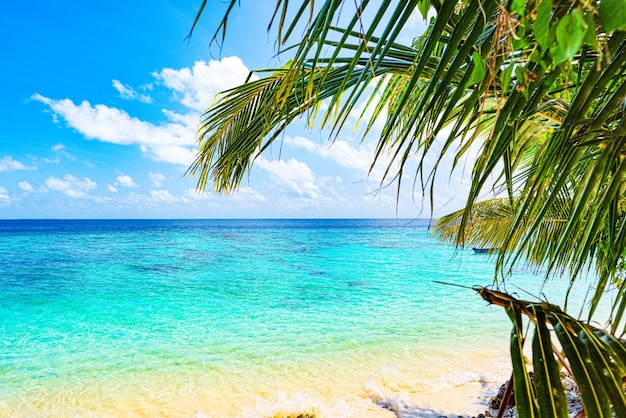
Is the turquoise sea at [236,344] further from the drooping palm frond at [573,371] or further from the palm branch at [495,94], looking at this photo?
the drooping palm frond at [573,371]

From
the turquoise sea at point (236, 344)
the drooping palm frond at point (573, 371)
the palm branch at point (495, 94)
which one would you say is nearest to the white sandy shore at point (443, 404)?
the turquoise sea at point (236, 344)

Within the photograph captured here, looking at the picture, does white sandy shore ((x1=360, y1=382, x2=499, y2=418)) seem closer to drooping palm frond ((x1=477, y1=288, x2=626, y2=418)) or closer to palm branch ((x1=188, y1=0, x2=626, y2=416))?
palm branch ((x1=188, y1=0, x2=626, y2=416))

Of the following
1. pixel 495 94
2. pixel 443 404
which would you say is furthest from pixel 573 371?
pixel 443 404

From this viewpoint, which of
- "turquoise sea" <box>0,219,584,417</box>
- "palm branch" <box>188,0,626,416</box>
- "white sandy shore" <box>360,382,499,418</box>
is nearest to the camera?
"palm branch" <box>188,0,626,416</box>

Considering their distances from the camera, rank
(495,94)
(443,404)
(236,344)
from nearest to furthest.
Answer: (495,94)
(443,404)
(236,344)

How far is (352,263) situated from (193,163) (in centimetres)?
1517

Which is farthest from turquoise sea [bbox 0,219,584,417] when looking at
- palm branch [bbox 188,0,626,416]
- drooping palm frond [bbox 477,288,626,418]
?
drooping palm frond [bbox 477,288,626,418]

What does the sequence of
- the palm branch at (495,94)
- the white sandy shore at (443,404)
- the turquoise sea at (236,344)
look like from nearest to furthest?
the palm branch at (495,94) → the white sandy shore at (443,404) → the turquoise sea at (236,344)

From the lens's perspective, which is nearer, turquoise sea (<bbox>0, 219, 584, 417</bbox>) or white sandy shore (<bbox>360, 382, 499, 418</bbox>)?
white sandy shore (<bbox>360, 382, 499, 418</bbox>)

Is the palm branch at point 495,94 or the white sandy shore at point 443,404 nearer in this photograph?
the palm branch at point 495,94

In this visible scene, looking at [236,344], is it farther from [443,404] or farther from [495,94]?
[495,94]

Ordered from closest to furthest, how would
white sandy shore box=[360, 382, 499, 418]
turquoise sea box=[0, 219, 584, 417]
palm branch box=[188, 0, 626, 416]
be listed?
1. palm branch box=[188, 0, 626, 416]
2. white sandy shore box=[360, 382, 499, 418]
3. turquoise sea box=[0, 219, 584, 417]

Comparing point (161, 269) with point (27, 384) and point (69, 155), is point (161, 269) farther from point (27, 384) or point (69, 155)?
point (69, 155)

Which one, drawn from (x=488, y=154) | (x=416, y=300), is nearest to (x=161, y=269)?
(x=416, y=300)
